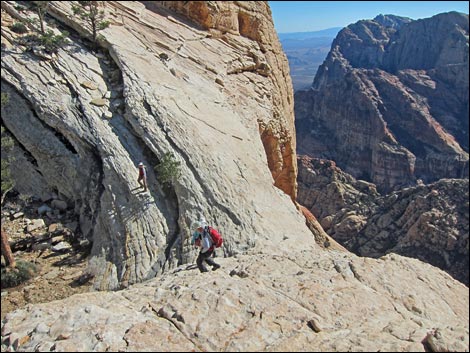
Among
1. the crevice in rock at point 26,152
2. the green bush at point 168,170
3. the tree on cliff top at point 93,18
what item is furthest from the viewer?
the tree on cliff top at point 93,18

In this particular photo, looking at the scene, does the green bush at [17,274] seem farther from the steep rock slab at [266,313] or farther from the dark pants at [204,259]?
the dark pants at [204,259]

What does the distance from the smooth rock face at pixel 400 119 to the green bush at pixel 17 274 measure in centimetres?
9711

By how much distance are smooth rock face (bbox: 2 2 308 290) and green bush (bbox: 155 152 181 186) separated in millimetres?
328

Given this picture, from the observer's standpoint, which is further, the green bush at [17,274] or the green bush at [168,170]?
the green bush at [168,170]

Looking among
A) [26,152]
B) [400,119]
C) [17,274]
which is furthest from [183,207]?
[400,119]

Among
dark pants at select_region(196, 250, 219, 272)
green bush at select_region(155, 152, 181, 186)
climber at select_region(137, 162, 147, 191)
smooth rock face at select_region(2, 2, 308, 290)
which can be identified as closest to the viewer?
dark pants at select_region(196, 250, 219, 272)

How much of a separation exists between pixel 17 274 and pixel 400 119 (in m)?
120

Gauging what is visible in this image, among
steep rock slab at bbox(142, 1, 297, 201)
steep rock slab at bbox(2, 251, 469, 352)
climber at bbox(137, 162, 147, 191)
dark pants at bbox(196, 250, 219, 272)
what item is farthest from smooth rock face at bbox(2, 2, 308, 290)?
steep rock slab at bbox(142, 1, 297, 201)

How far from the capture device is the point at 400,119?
386 ft

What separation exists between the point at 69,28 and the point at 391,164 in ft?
310

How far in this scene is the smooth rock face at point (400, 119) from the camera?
104056mm

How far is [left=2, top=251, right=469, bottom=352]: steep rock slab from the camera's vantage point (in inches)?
318

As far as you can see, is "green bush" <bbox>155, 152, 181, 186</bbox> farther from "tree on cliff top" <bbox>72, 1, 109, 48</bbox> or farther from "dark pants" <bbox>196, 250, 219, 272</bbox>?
"tree on cliff top" <bbox>72, 1, 109, 48</bbox>

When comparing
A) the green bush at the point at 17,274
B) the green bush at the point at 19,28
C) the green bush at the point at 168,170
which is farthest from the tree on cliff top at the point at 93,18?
the green bush at the point at 17,274
